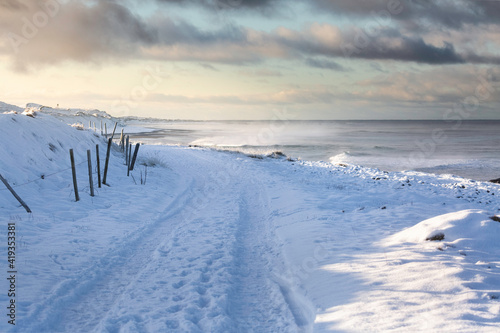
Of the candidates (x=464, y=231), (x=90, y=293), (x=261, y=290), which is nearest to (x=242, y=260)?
(x=261, y=290)

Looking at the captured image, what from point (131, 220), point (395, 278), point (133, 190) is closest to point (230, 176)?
point (133, 190)

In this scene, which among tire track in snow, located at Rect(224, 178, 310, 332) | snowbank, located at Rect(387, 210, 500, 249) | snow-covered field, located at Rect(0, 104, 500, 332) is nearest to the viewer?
snow-covered field, located at Rect(0, 104, 500, 332)

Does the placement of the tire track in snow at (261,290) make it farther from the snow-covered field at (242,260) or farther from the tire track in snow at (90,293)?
the tire track in snow at (90,293)

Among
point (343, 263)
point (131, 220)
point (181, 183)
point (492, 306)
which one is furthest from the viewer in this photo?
point (181, 183)

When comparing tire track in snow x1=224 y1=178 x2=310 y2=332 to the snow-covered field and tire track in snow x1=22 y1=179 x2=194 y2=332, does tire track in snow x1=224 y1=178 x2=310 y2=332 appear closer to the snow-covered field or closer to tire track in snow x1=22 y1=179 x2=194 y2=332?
the snow-covered field

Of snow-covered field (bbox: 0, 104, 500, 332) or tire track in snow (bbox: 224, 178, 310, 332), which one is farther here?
tire track in snow (bbox: 224, 178, 310, 332)

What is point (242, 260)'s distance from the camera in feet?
26.1

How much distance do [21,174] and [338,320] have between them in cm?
1397

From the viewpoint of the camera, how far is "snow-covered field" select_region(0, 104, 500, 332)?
5.16 metres

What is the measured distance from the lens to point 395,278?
6012 mm

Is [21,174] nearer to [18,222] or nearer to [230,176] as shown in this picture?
[18,222]

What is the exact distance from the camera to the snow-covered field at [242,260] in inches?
203

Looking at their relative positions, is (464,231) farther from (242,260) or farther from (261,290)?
(242,260)

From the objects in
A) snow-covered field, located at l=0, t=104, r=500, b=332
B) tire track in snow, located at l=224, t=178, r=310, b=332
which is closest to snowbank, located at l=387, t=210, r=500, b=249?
snow-covered field, located at l=0, t=104, r=500, b=332
